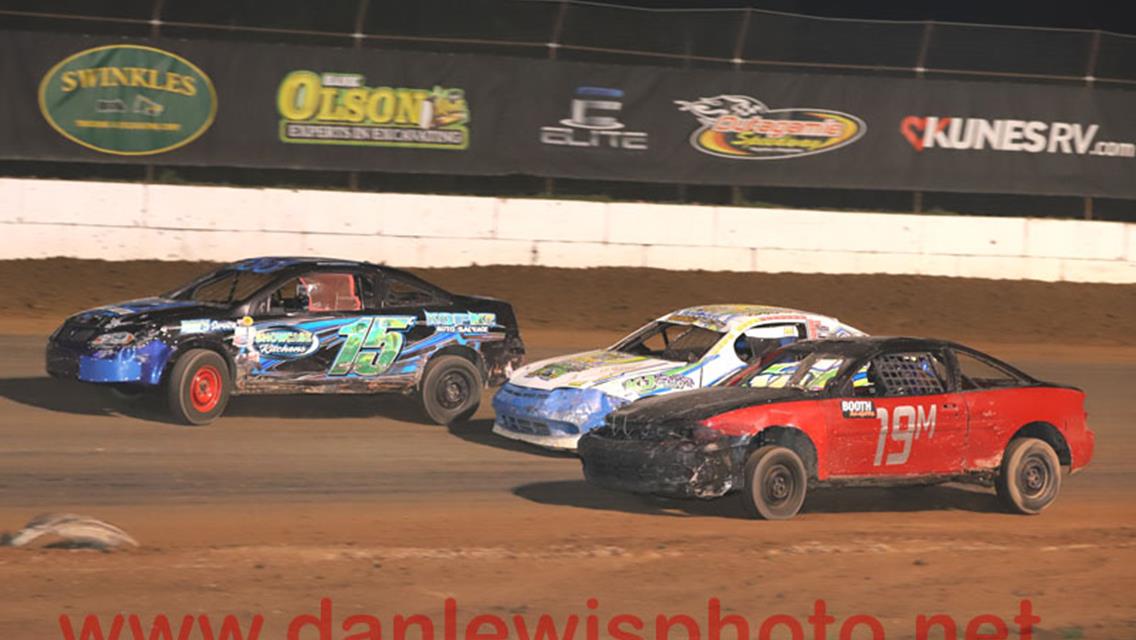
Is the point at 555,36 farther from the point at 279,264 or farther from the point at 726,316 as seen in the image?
the point at 726,316

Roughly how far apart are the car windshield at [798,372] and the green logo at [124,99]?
1397 centimetres

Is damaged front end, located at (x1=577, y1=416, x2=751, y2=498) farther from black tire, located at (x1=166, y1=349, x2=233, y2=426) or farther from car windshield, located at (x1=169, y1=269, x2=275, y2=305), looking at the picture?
car windshield, located at (x1=169, y1=269, x2=275, y2=305)

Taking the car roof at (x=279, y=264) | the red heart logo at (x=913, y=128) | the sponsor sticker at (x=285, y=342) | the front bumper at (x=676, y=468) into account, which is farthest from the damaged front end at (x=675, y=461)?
A: the red heart logo at (x=913, y=128)

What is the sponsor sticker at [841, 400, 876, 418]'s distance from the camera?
35.6 ft

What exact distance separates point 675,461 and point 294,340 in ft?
15.9

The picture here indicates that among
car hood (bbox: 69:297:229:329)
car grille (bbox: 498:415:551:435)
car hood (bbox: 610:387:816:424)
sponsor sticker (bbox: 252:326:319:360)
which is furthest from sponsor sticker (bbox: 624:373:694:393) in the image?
car hood (bbox: 69:297:229:329)

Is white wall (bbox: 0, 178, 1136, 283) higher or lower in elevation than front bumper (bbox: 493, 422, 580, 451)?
higher

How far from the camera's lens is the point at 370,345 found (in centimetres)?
1430

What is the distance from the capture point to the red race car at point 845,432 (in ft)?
34.4

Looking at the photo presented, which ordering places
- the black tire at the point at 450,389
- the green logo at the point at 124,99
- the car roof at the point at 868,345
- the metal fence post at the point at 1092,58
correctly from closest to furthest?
the car roof at the point at 868,345 < the black tire at the point at 450,389 < the green logo at the point at 124,99 < the metal fence post at the point at 1092,58

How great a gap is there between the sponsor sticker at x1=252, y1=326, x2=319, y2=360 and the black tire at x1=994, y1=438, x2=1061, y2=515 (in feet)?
19.8

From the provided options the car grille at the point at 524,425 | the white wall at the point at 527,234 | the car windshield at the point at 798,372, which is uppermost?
the white wall at the point at 527,234

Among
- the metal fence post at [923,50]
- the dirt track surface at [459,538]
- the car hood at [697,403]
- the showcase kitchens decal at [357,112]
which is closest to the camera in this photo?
the dirt track surface at [459,538]

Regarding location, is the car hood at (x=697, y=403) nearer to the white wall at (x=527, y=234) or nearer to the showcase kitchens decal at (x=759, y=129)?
the white wall at (x=527, y=234)
